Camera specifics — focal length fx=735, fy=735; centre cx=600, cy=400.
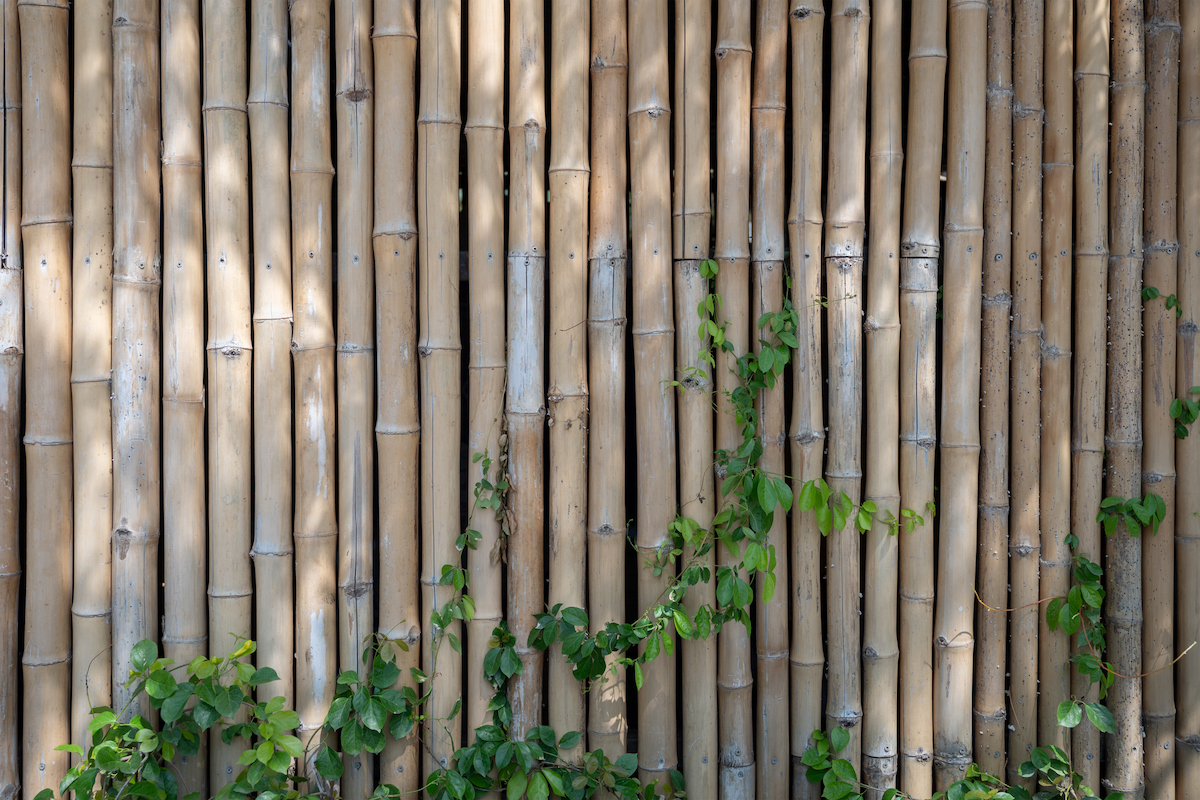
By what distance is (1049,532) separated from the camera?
2615mm

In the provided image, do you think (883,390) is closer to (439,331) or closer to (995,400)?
(995,400)

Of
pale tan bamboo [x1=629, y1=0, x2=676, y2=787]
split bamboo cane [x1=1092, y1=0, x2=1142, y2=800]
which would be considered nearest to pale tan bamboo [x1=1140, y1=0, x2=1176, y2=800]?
split bamboo cane [x1=1092, y1=0, x2=1142, y2=800]

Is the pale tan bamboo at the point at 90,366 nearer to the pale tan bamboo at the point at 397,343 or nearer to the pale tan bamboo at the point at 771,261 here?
the pale tan bamboo at the point at 397,343

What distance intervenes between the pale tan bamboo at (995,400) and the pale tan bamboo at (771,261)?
0.72 meters

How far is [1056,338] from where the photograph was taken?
2.59 meters

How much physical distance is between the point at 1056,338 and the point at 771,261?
1.06 metres

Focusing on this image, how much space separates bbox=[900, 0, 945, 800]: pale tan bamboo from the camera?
252 centimetres

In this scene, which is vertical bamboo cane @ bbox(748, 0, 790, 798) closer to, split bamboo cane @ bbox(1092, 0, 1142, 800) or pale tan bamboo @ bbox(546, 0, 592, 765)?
pale tan bamboo @ bbox(546, 0, 592, 765)

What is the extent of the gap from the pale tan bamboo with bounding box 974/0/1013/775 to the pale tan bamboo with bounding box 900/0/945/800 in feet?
0.53

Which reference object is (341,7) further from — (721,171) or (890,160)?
(890,160)

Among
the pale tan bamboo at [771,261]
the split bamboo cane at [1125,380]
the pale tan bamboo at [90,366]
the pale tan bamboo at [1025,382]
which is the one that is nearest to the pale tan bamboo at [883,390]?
the pale tan bamboo at [771,261]

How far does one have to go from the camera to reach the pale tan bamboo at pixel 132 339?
7.85 feet

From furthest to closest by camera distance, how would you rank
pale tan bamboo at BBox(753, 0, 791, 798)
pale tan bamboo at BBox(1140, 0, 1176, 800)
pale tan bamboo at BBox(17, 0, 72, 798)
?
1. pale tan bamboo at BBox(1140, 0, 1176, 800)
2. pale tan bamboo at BBox(753, 0, 791, 798)
3. pale tan bamboo at BBox(17, 0, 72, 798)

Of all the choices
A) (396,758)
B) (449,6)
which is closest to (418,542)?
(396,758)
